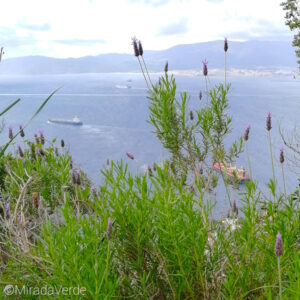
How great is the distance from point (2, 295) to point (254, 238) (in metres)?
0.66

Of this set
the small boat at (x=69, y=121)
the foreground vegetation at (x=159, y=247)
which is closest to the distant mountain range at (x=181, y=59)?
the small boat at (x=69, y=121)

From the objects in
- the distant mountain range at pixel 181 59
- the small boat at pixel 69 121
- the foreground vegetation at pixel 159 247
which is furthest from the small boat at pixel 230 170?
the distant mountain range at pixel 181 59

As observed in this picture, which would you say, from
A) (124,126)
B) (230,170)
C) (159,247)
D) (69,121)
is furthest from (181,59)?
(159,247)

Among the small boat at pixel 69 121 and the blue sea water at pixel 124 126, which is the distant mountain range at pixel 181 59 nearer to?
the blue sea water at pixel 124 126

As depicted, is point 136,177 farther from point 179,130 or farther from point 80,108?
point 80,108

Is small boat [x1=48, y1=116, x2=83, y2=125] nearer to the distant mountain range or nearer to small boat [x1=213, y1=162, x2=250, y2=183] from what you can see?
small boat [x1=213, y1=162, x2=250, y2=183]

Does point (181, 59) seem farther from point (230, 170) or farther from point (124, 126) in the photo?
point (230, 170)

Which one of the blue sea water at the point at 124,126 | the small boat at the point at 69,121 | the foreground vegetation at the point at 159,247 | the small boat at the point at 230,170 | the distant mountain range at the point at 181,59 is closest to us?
the foreground vegetation at the point at 159,247

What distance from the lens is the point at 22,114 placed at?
5306cm

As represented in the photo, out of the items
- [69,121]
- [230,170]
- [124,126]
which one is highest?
[230,170]

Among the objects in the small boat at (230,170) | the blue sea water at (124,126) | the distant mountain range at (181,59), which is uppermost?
the distant mountain range at (181,59)

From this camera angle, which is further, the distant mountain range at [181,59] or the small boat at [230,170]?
the distant mountain range at [181,59]

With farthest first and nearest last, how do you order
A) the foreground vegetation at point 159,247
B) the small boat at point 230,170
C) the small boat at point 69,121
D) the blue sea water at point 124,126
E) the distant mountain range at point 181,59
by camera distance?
the distant mountain range at point 181,59, the small boat at point 69,121, the blue sea water at point 124,126, the small boat at point 230,170, the foreground vegetation at point 159,247

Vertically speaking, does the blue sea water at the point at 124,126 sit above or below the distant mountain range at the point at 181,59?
below
